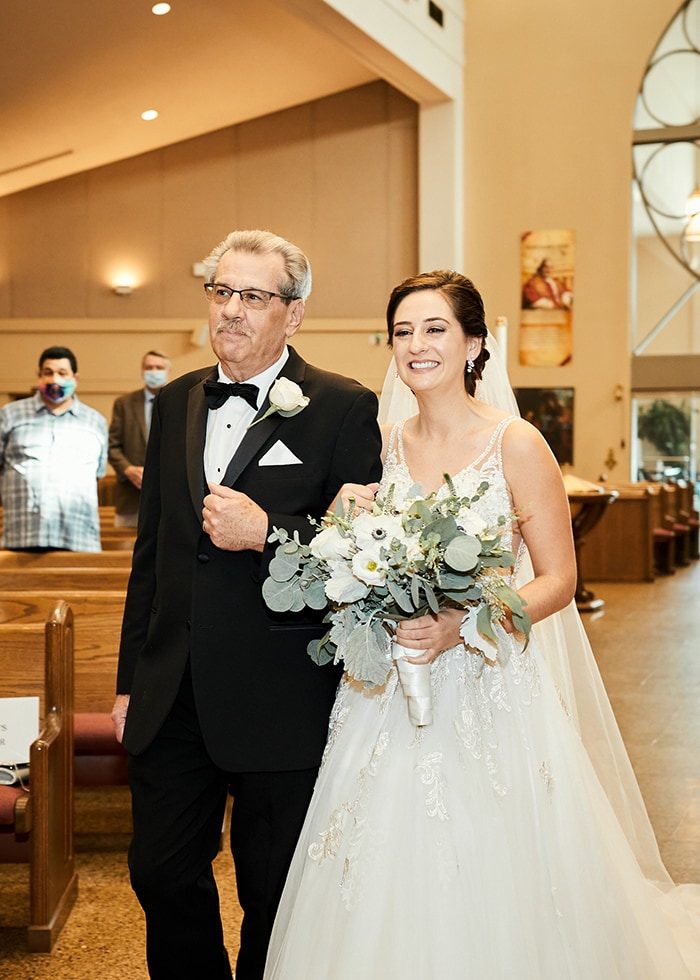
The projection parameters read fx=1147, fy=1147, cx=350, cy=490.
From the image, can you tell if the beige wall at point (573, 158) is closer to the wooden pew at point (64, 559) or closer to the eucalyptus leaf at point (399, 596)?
the wooden pew at point (64, 559)

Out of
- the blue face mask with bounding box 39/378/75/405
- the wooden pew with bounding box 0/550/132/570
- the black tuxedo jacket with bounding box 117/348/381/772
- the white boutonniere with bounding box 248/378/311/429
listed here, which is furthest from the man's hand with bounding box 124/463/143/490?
the white boutonniere with bounding box 248/378/311/429

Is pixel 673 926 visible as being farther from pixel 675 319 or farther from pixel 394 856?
pixel 675 319

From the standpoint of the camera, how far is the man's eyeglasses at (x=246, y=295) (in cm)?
237

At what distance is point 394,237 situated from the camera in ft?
50.7

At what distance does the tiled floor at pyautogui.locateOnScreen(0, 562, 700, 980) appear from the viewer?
320 centimetres

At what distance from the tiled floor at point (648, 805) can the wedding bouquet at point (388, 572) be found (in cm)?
145

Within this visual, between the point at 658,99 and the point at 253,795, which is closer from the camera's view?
the point at 253,795

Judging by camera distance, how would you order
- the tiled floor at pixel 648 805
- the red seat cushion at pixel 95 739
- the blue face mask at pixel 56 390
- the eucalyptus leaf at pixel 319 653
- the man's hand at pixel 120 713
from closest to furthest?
the eucalyptus leaf at pixel 319 653
the man's hand at pixel 120 713
the tiled floor at pixel 648 805
the red seat cushion at pixel 95 739
the blue face mask at pixel 56 390

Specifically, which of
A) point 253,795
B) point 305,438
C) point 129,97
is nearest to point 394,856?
point 253,795

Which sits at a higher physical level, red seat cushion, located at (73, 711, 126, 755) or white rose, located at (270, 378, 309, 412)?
white rose, located at (270, 378, 309, 412)

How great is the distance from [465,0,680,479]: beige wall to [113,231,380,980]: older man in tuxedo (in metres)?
13.8

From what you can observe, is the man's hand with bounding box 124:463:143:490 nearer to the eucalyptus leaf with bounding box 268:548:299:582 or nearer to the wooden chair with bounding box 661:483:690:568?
the eucalyptus leaf with bounding box 268:548:299:582

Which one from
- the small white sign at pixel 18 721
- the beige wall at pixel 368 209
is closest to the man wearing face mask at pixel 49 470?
the small white sign at pixel 18 721

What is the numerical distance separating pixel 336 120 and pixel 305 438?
14.0m
